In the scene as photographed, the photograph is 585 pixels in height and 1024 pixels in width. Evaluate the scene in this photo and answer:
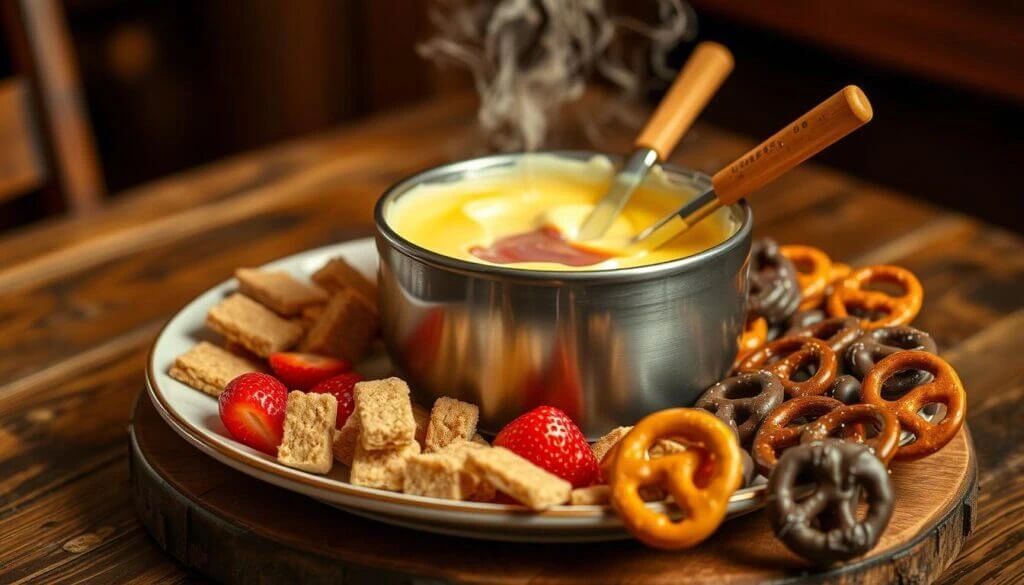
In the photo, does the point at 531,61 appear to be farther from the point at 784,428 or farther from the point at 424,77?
the point at 784,428

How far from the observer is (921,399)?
1.11 meters

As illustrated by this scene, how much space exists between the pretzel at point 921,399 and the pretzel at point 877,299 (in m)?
0.15

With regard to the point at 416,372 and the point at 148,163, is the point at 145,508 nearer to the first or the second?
the point at 416,372

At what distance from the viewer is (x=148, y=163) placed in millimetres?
3742

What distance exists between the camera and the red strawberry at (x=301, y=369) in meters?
1.26

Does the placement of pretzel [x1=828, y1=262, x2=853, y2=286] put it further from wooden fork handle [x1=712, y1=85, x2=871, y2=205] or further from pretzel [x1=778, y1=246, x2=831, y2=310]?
wooden fork handle [x1=712, y1=85, x2=871, y2=205]

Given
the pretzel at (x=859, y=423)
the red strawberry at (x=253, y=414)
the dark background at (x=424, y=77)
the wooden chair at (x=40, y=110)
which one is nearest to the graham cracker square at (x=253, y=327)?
the red strawberry at (x=253, y=414)

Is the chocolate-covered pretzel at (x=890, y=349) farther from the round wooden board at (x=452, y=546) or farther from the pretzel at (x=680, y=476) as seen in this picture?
the pretzel at (x=680, y=476)

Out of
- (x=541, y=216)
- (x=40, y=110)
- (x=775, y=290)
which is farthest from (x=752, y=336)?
(x=40, y=110)

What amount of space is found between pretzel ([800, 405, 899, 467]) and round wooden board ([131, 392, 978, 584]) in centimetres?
7

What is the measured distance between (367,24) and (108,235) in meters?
1.57

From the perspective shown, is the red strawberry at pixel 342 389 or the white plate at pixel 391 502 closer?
the white plate at pixel 391 502

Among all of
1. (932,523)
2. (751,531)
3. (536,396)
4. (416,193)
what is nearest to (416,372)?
(536,396)

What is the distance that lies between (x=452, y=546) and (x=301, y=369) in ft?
1.03
